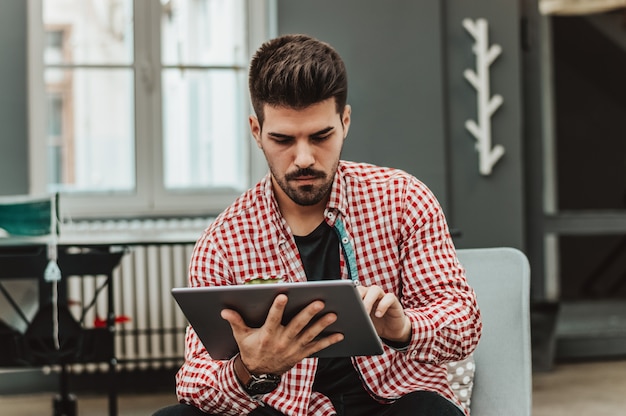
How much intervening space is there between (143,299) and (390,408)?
2684mm

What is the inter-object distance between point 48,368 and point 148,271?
2.09ft

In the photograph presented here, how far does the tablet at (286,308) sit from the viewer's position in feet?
4.01

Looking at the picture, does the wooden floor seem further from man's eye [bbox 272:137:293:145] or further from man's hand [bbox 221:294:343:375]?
man's hand [bbox 221:294:343:375]

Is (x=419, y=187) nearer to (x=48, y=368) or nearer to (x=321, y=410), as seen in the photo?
(x=321, y=410)

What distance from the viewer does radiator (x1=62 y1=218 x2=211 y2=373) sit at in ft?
13.3

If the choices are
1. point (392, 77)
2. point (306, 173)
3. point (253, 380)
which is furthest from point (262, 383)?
point (392, 77)

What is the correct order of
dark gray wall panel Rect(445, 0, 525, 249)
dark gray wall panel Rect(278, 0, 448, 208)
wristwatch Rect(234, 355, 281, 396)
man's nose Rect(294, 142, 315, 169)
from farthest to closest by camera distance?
1. dark gray wall panel Rect(445, 0, 525, 249)
2. dark gray wall panel Rect(278, 0, 448, 208)
3. man's nose Rect(294, 142, 315, 169)
4. wristwatch Rect(234, 355, 281, 396)

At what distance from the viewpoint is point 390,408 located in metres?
1.56

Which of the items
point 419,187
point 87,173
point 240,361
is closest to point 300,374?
point 240,361

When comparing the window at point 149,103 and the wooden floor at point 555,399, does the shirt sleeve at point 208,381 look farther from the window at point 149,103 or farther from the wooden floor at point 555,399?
the window at point 149,103

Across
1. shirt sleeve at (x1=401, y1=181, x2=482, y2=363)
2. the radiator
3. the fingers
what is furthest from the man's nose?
the radiator

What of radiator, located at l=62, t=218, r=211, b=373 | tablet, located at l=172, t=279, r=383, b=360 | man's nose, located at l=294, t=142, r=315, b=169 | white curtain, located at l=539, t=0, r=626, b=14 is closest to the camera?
tablet, located at l=172, t=279, r=383, b=360

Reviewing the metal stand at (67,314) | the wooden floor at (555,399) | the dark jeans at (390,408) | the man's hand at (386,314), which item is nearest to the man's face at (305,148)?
the man's hand at (386,314)

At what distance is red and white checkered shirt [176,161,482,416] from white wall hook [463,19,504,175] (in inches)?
101
